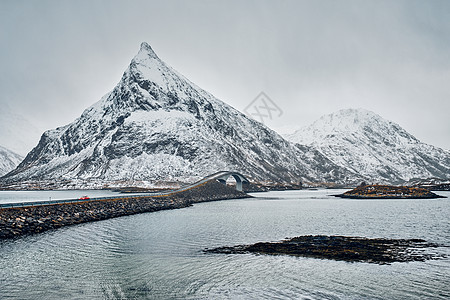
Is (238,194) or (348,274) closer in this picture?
(348,274)

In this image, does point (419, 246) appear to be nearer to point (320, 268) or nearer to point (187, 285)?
point (320, 268)

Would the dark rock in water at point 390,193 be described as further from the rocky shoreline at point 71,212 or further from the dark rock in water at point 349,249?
the dark rock in water at point 349,249

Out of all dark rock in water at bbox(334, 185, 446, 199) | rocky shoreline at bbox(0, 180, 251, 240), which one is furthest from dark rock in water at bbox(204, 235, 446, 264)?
dark rock in water at bbox(334, 185, 446, 199)

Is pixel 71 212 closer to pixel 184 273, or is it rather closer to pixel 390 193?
pixel 184 273

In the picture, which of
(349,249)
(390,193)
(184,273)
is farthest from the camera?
(390,193)

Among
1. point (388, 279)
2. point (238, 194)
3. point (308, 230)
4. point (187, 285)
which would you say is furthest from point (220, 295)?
point (238, 194)

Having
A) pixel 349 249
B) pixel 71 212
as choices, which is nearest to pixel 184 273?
pixel 349 249

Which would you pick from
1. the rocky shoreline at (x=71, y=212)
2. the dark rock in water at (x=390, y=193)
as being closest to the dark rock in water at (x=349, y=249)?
the rocky shoreline at (x=71, y=212)
